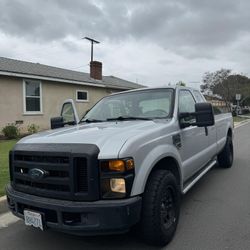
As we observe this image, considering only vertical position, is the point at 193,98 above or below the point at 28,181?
above

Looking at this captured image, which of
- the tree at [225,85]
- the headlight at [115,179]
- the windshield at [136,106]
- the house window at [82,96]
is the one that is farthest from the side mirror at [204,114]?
the tree at [225,85]

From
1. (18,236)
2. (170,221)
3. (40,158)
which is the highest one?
(40,158)

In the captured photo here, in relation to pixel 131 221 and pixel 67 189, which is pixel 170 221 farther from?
pixel 67 189

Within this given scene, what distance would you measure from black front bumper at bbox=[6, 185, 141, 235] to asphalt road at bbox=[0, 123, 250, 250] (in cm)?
63

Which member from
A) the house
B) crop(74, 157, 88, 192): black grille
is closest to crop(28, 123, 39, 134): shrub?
the house

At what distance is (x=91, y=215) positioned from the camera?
10.6 ft

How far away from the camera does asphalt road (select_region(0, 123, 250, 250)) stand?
3.85 metres

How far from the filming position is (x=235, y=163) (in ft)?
28.8

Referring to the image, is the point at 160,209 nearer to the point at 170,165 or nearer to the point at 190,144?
the point at 170,165

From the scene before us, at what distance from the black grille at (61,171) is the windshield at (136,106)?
1598 millimetres

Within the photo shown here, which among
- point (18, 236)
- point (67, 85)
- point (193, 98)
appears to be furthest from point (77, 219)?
point (67, 85)

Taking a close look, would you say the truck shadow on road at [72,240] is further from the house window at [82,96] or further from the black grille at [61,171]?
the house window at [82,96]

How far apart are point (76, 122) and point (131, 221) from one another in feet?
8.36

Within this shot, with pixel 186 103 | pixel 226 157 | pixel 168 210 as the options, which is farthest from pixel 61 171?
pixel 226 157
